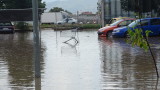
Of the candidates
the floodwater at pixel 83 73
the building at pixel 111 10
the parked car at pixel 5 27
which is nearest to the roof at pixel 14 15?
the parked car at pixel 5 27

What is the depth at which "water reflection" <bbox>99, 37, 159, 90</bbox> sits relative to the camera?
29.0 ft

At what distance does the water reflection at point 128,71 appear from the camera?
29.0ft

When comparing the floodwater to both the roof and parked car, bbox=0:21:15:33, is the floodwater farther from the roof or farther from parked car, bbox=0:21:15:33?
parked car, bbox=0:21:15:33

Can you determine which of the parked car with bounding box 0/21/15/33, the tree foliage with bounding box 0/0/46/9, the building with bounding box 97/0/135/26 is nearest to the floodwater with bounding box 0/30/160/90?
the parked car with bounding box 0/21/15/33

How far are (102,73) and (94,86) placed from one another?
191cm

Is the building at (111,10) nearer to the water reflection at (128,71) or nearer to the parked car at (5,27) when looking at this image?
the parked car at (5,27)

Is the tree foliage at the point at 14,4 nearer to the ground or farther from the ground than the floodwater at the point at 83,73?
farther from the ground

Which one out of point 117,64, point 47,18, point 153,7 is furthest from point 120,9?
point 117,64

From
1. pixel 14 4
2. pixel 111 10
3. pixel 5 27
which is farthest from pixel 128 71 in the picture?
pixel 14 4

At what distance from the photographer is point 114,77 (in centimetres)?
995

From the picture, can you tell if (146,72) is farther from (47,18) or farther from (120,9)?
(47,18)

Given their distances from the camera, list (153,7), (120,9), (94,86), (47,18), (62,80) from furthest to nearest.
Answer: (47,18), (120,9), (153,7), (62,80), (94,86)

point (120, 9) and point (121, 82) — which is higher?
point (120, 9)

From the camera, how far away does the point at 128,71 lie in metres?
10.9
